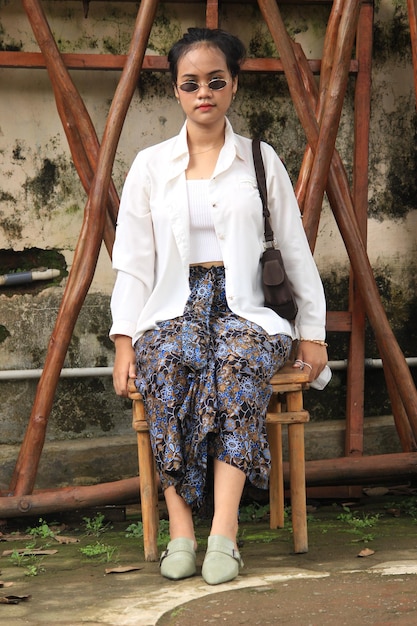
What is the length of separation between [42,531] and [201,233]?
1.30 meters

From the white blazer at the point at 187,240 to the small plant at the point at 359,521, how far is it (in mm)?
735

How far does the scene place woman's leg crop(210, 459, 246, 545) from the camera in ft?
9.06

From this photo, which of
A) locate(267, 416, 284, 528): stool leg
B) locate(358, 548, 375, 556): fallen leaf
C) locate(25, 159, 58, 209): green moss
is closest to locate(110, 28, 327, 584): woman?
locate(267, 416, 284, 528): stool leg

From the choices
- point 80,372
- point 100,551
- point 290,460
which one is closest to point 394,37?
point 80,372

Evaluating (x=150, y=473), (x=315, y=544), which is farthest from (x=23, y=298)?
(x=315, y=544)

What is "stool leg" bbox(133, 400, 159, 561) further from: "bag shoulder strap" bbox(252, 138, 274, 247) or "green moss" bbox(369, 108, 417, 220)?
"green moss" bbox(369, 108, 417, 220)

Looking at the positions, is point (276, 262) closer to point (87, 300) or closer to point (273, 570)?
point (273, 570)

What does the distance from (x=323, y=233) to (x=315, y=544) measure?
1570 mm

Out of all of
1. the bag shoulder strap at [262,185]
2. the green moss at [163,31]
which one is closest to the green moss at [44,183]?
the green moss at [163,31]

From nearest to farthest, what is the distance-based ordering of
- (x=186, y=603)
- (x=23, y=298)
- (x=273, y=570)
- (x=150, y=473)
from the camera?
1. (x=186, y=603)
2. (x=273, y=570)
3. (x=150, y=473)
4. (x=23, y=298)

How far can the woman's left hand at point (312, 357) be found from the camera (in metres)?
3.18

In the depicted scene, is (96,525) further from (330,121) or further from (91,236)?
(330,121)

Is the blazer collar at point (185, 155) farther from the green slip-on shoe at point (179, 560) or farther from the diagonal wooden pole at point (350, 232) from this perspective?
the green slip-on shoe at point (179, 560)

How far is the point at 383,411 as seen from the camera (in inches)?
170
